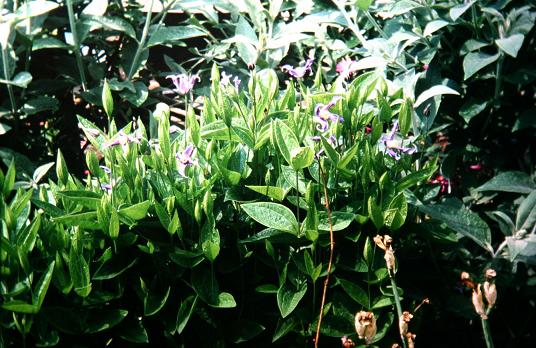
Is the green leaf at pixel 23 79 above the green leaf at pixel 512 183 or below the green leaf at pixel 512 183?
above

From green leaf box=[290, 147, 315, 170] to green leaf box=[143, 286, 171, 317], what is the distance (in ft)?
1.36

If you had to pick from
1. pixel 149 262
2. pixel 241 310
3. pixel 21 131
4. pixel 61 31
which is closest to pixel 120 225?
pixel 149 262

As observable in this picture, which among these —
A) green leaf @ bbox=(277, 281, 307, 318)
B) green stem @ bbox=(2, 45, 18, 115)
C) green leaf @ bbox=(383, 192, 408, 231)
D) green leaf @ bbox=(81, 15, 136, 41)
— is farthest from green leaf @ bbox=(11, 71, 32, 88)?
green leaf @ bbox=(383, 192, 408, 231)

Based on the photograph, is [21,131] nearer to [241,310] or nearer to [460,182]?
[241,310]

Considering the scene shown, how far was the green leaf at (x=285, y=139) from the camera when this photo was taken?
174cm

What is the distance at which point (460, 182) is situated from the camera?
2.79 meters

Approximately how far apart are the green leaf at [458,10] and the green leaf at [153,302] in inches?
47.7

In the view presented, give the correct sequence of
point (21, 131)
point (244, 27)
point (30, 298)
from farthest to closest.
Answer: point (21, 131) → point (244, 27) → point (30, 298)

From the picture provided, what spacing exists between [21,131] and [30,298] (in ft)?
4.76

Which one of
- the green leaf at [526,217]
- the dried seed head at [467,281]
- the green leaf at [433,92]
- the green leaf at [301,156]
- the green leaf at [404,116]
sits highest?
the dried seed head at [467,281]

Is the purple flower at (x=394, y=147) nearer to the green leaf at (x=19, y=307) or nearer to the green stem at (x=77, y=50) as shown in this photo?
the green leaf at (x=19, y=307)

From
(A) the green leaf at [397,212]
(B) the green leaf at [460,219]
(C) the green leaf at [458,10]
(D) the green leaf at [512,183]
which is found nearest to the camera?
(A) the green leaf at [397,212]

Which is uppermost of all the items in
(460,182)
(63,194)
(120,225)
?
(63,194)

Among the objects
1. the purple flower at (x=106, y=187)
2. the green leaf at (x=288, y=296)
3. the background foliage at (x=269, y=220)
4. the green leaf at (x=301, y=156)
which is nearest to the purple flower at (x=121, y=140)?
the background foliage at (x=269, y=220)
